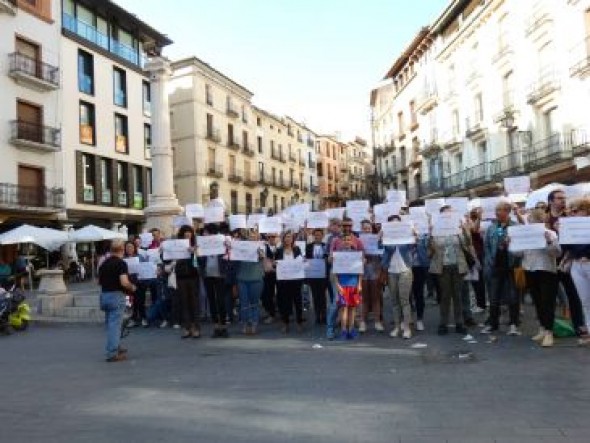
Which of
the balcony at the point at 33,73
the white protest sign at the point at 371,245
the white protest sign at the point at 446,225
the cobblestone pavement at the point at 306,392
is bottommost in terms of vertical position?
the cobblestone pavement at the point at 306,392

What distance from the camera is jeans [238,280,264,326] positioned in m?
10.4

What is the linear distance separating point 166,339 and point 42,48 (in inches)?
1030

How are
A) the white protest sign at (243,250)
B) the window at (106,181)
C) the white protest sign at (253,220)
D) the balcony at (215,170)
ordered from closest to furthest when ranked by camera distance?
the white protest sign at (243,250)
the white protest sign at (253,220)
the window at (106,181)
the balcony at (215,170)

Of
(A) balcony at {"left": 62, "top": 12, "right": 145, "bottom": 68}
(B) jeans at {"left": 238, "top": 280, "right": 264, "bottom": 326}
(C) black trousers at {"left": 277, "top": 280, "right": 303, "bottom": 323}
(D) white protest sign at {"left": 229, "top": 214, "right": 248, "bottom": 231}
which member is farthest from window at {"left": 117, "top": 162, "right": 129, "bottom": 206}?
(B) jeans at {"left": 238, "top": 280, "right": 264, "bottom": 326}

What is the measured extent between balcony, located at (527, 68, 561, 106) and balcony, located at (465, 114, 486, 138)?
231 inches

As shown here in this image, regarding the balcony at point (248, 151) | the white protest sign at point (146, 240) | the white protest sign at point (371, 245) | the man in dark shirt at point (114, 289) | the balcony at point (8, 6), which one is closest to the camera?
the man in dark shirt at point (114, 289)

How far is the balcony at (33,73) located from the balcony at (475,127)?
891 inches

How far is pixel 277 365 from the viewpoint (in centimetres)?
768

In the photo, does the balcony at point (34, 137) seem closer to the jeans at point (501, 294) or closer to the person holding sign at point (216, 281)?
the person holding sign at point (216, 281)

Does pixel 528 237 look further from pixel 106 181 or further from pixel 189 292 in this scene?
pixel 106 181

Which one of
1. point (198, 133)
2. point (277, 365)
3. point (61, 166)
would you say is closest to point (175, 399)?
point (277, 365)

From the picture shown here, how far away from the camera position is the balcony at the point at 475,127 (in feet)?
123

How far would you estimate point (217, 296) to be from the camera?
10.3m

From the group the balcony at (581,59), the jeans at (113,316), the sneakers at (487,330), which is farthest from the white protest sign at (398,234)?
the balcony at (581,59)
